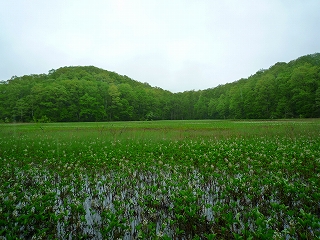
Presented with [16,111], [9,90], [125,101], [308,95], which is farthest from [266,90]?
[9,90]

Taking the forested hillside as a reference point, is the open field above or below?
below

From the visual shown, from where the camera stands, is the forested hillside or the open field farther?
the forested hillside

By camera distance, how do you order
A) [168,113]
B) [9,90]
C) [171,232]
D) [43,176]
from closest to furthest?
[171,232] < [43,176] < [9,90] < [168,113]

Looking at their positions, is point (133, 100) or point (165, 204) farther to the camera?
point (133, 100)

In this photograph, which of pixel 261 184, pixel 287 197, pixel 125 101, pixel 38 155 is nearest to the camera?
pixel 287 197

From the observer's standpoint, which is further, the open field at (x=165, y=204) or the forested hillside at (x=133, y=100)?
the forested hillside at (x=133, y=100)

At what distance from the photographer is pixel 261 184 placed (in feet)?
17.8

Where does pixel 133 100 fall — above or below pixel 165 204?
above

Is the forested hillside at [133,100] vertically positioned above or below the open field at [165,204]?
above

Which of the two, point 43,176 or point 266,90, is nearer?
point 43,176

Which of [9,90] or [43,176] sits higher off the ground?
[9,90]

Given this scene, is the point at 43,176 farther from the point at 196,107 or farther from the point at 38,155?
the point at 196,107

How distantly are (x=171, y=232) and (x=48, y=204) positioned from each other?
2.69 meters

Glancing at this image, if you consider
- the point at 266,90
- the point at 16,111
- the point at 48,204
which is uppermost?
the point at 266,90
